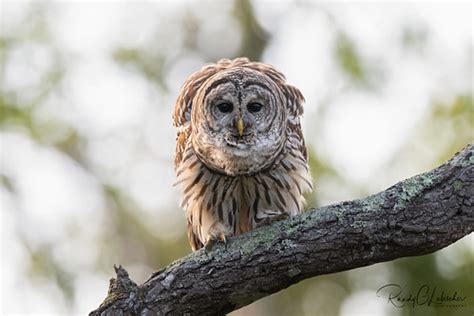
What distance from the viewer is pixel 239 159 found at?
20.9ft

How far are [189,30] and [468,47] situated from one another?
14.9ft

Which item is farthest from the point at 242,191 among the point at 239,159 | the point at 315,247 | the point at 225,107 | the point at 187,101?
the point at 315,247

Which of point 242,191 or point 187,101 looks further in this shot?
point 187,101

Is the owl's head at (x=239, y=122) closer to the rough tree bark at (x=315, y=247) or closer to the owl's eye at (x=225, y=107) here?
the owl's eye at (x=225, y=107)

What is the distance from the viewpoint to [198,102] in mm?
6707

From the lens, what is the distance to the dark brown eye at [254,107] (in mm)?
6641

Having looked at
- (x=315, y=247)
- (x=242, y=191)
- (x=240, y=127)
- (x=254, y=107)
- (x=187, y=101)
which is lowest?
(x=315, y=247)

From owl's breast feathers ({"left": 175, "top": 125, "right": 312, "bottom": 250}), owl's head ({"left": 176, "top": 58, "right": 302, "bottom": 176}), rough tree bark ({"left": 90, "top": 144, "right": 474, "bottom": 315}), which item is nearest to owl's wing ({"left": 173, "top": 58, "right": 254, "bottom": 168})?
owl's head ({"left": 176, "top": 58, "right": 302, "bottom": 176})

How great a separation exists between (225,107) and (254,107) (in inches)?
8.3

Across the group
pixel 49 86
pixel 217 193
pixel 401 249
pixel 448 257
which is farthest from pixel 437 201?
pixel 49 86

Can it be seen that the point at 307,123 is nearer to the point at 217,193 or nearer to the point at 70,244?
the point at 70,244

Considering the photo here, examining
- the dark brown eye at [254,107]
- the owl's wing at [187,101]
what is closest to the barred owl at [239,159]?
the dark brown eye at [254,107]

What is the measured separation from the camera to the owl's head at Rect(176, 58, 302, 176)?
20.9 feet

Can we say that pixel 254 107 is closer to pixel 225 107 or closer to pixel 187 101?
pixel 225 107
